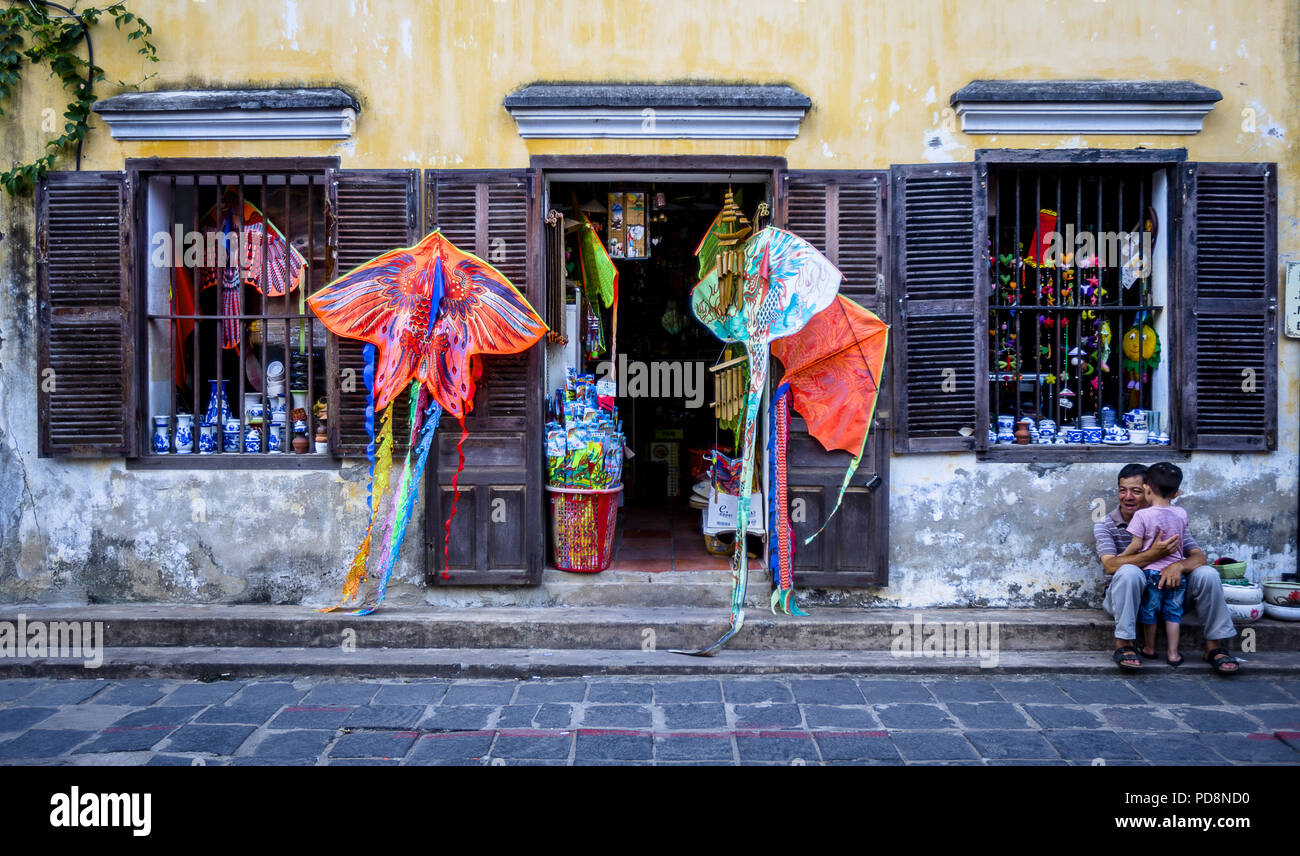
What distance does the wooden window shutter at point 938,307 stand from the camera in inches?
247

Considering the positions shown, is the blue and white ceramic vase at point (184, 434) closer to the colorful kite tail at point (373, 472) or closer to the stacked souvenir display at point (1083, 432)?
the colorful kite tail at point (373, 472)

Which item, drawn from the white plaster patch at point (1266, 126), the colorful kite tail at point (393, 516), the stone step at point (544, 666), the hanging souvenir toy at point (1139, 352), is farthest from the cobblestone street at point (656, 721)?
the white plaster patch at point (1266, 126)

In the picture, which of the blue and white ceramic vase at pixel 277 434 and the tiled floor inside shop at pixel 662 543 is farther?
the tiled floor inside shop at pixel 662 543

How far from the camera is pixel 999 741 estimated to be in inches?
182

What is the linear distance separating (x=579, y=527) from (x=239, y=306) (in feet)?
10.1

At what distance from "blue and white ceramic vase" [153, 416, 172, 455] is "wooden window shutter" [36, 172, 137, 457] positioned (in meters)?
0.21

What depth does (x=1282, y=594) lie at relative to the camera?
6.05 m

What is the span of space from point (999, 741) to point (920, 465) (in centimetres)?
222

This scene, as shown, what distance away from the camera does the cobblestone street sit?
4457 millimetres

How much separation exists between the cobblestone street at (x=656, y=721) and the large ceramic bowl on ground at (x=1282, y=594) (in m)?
0.72

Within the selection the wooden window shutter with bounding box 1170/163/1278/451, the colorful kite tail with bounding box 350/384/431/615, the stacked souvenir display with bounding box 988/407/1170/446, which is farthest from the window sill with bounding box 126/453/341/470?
the wooden window shutter with bounding box 1170/163/1278/451

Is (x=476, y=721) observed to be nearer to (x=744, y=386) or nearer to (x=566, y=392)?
(x=566, y=392)

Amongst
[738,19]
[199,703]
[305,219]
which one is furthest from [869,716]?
[305,219]

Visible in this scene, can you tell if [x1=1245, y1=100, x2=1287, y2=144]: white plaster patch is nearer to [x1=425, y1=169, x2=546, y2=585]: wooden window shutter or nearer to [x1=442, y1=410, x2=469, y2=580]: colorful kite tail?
[x1=425, y1=169, x2=546, y2=585]: wooden window shutter
